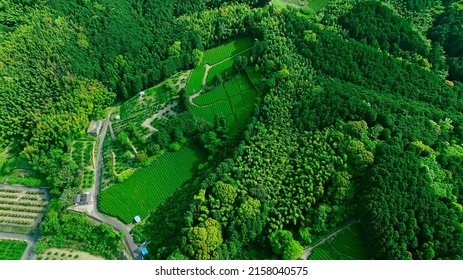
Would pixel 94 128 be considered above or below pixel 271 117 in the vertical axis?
below

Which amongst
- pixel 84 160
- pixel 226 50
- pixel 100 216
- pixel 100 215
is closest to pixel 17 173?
pixel 84 160

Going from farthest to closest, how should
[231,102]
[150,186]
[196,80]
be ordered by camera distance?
[196,80] < [231,102] < [150,186]

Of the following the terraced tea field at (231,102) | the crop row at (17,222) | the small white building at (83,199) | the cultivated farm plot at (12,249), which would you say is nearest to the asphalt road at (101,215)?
the small white building at (83,199)

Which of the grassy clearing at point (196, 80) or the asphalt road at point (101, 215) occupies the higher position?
the grassy clearing at point (196, 80)

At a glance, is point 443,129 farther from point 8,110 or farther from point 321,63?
point 8,110

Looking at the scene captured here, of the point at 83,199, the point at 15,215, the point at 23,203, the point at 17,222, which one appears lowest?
the point at 17,222

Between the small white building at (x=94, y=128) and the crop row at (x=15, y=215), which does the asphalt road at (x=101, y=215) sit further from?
the crop row at (x=15, y=215)

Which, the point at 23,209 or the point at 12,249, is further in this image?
the point at 23,209

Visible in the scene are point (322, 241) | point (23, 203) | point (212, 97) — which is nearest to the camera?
point (322, 241)

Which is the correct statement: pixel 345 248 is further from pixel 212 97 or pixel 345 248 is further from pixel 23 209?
pixel 23 209
